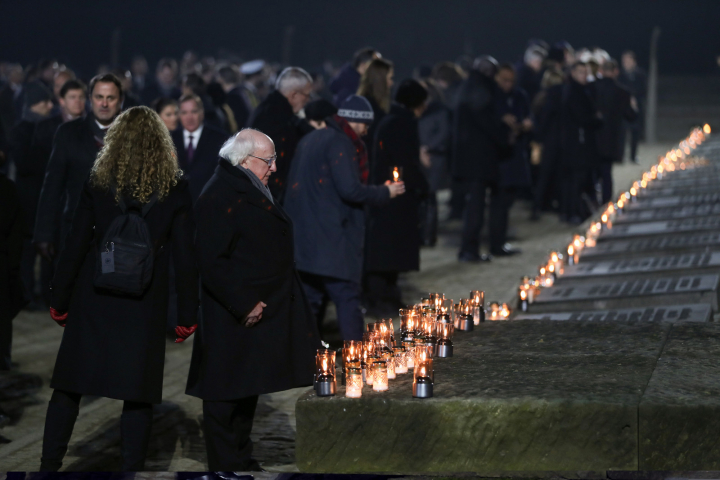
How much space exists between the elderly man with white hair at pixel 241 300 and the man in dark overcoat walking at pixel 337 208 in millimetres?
1632

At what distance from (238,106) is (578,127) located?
14.1 feet

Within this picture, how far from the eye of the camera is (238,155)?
477cm

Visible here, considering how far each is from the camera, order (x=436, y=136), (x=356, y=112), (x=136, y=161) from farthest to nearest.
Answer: (x=436, y=136)
(x=356, y=112)
(x=136, y=161)

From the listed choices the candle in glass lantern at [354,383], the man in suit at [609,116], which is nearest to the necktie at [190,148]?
the candle in glass lantern at [354,383]

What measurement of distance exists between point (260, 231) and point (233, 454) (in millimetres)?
980

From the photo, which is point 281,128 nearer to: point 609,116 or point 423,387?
point 423,387

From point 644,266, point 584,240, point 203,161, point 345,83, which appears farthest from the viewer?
point 345,83

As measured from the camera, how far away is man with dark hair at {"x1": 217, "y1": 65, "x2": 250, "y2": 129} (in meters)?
11.7

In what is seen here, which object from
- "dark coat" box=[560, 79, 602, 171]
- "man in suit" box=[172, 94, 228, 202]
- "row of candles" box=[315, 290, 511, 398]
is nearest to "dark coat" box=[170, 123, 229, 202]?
"man in suit" box=[172, 94, 228, 202]

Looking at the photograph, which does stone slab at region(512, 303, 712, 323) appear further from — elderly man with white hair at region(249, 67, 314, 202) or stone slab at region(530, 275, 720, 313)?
elderly man with white hair at region(249, 67, 314, 202)

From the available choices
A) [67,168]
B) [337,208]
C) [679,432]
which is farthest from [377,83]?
[679,432]

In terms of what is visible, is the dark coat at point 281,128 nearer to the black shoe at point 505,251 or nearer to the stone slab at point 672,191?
the black shoe at point 505,251

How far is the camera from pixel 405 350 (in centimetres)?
478

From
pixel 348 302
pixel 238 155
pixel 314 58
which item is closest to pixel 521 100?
pixel 348 302
